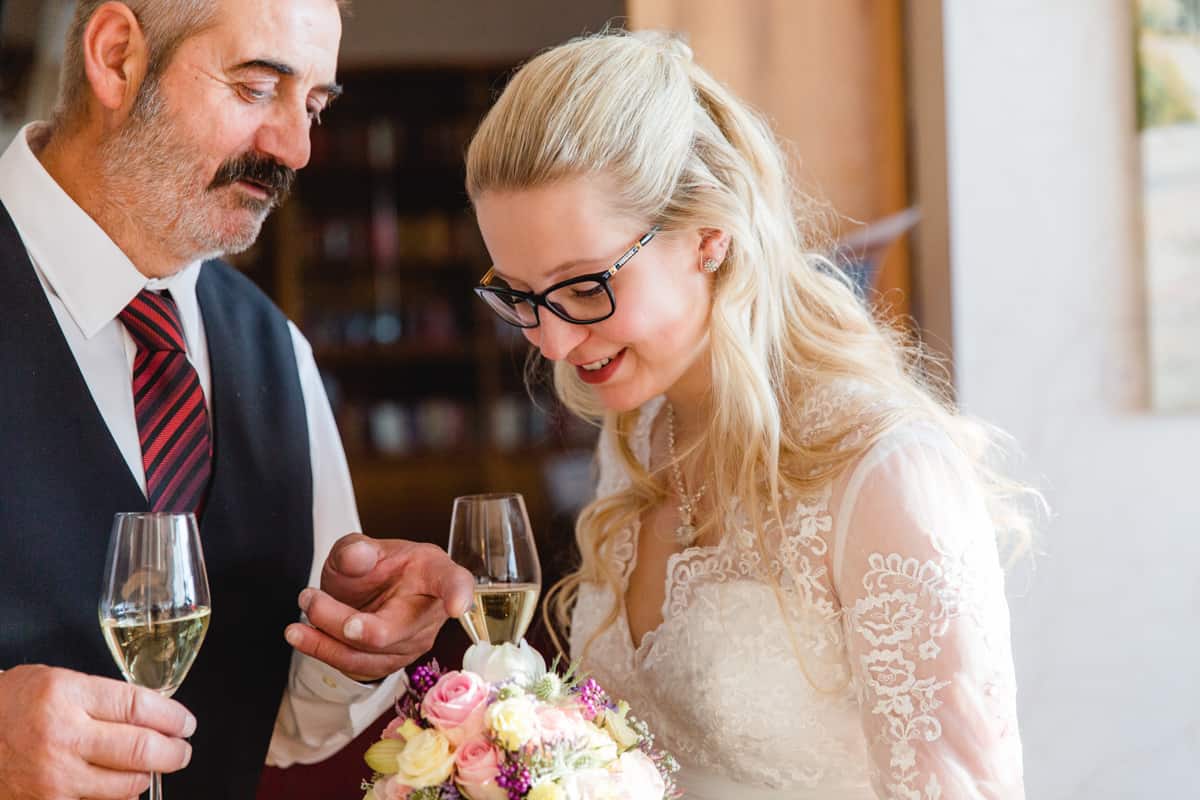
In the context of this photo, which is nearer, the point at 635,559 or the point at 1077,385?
the point at 635,559

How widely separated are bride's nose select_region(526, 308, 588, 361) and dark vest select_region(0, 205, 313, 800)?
0.60 metres

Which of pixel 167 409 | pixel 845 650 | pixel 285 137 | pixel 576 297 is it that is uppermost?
pixel 285 137

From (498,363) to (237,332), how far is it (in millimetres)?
4780

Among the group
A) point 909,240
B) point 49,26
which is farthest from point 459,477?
point 909,240

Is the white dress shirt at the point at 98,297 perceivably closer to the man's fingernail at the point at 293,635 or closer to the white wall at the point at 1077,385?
the man's fingernail at the point at 293,635

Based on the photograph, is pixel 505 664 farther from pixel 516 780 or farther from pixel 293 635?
pixel 293 635

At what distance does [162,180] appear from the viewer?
6.17 feet

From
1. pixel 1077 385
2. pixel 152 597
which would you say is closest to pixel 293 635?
pixel 152 597

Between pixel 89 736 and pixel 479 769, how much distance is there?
1.44ft

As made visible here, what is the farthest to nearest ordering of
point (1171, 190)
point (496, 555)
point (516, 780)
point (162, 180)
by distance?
point (1171, 190), point (162, 180), point (496, 555), point (516, 780)

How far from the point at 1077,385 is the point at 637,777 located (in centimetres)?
192

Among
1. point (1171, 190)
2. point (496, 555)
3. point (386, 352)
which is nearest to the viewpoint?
point (496, 555)

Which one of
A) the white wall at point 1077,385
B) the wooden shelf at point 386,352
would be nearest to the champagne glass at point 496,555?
the white wall at point 1077,385

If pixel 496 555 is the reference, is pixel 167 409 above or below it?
above
